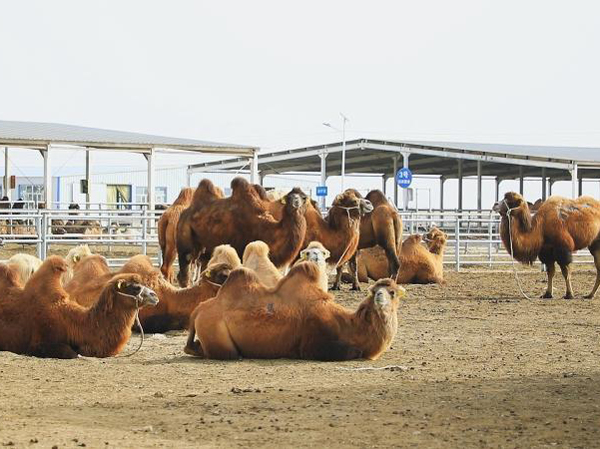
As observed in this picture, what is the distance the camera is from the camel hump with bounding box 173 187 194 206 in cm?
1839

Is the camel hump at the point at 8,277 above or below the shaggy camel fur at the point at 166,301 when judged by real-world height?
above

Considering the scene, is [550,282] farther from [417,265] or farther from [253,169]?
[253,169]

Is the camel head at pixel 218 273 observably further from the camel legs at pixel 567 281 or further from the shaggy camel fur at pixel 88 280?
the camel legs at pixel 567 281

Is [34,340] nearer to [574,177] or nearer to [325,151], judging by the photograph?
[574,177]

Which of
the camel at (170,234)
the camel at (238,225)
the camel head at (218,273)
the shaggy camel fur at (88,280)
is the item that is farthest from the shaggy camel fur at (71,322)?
the camel at (170,234)

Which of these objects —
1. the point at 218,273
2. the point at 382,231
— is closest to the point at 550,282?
the point at 382,231

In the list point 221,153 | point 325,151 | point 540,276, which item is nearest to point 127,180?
point 325,151

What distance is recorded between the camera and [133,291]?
1084 centimetres

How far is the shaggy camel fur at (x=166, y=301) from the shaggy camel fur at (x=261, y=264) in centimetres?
52

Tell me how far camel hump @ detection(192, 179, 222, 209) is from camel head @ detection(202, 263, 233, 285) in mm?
5035

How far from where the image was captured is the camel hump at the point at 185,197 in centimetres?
1839

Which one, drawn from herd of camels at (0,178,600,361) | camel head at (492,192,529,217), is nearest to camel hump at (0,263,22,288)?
herd of camels at (0,178,600,361)

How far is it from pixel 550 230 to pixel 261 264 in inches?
317

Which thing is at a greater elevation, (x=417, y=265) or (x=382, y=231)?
(x=382, y=231)
